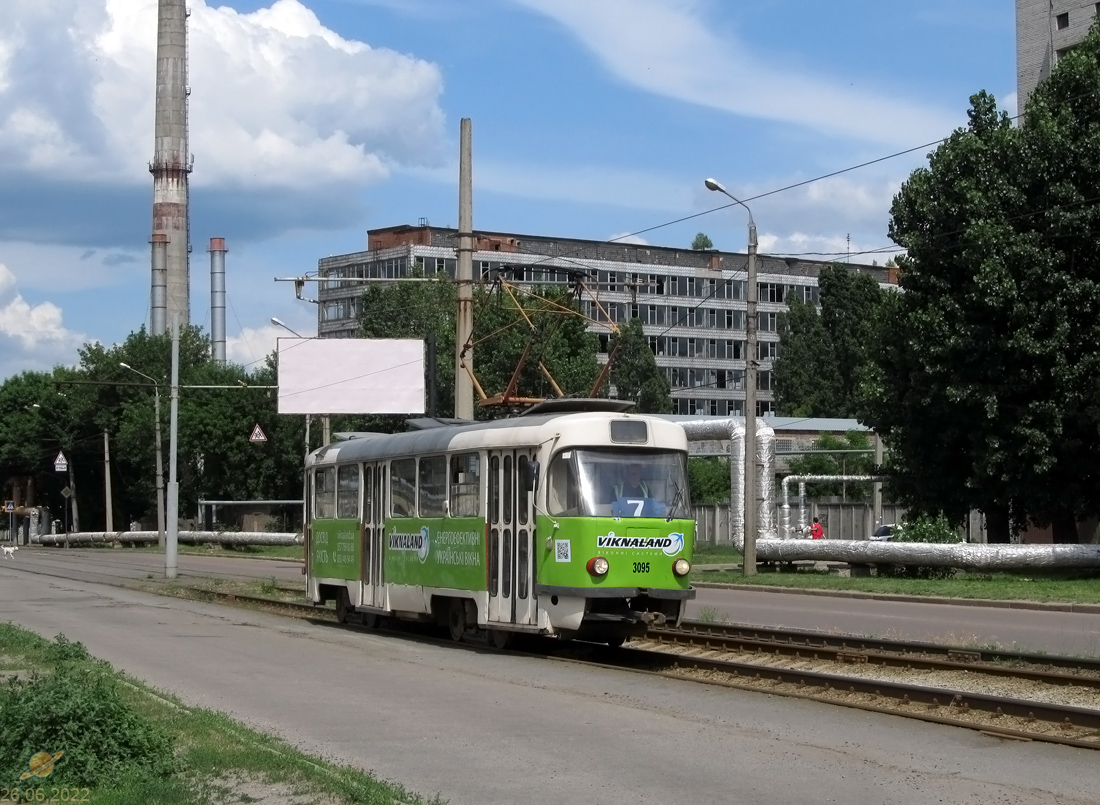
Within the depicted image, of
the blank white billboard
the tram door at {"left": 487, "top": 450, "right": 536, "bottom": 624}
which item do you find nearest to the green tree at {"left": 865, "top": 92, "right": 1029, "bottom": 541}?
the blank white billboard

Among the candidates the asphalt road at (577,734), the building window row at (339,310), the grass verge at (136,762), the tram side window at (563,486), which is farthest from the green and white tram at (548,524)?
the building window row at (339,310)

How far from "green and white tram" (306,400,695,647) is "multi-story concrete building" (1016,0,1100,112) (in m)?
38.2

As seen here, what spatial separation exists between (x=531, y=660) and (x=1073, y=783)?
858cm

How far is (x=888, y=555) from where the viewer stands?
1302 inches

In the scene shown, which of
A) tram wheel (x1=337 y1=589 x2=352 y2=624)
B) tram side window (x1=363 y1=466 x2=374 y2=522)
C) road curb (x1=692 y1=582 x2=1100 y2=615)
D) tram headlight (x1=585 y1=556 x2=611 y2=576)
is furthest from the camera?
road curb (x1=692 y1=582 x2=1100 y2=615)

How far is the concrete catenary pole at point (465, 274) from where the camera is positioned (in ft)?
93.0

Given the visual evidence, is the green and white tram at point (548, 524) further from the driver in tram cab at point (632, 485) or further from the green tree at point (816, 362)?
the green tree at point (816, 362)

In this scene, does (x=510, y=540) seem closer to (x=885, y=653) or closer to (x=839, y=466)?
(x=885, y=653)

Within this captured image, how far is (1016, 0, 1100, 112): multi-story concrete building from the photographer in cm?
5059

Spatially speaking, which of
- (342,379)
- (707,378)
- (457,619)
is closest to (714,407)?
(707,378)

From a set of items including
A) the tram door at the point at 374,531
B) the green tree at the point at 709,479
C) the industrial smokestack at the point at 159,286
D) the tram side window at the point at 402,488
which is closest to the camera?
the tram side window at the point at 402,488

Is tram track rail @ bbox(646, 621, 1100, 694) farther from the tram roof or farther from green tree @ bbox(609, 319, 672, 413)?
green tree @ bbox(609, 319, 672, 413)

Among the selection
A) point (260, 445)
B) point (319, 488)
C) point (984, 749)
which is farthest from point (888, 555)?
point (260, 445)

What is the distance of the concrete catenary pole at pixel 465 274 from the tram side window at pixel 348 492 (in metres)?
5.57
